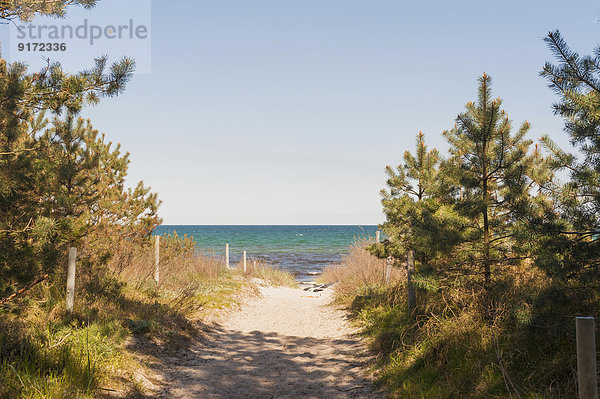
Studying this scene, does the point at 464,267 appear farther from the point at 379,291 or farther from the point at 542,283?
the point at 379,291

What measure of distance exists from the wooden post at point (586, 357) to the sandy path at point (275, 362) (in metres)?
3.33

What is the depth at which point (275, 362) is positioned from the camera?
736 centimetres

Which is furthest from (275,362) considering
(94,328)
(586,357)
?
(586,357)

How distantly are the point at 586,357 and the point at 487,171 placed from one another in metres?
3.95

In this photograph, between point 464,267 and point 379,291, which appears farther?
point 379,291

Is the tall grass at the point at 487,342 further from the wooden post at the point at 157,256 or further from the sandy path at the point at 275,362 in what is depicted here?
the wooden post at the point at 157,256

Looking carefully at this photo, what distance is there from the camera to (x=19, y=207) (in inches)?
244

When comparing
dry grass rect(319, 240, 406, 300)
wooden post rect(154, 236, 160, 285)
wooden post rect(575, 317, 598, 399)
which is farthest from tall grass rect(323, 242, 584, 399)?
wooden post rect(154, 236, 160, 285)

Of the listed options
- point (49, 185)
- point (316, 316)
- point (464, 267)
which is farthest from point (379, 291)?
point (49, 185)

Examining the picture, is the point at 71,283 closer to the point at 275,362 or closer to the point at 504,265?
the point at 275,362

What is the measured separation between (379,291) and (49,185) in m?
7.57

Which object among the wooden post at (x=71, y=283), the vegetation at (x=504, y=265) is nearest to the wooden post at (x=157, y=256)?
the wooden post at (x=71, y=283)

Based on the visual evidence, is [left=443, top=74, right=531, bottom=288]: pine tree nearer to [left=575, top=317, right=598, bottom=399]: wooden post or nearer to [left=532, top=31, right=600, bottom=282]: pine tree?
[left=532, top=31, right=600, bottom=282]: pine tree

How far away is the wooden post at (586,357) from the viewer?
8.45ft
